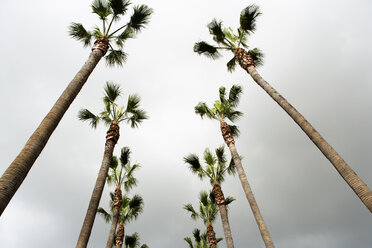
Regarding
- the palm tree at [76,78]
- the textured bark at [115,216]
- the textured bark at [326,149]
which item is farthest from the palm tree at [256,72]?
the textured bark at [115,216]

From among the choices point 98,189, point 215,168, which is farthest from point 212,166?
point 98,189

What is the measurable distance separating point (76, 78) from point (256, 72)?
802 cm

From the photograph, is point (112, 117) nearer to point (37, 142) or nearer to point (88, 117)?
point (88, 117)

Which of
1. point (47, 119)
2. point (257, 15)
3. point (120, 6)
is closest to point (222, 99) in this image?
point (257, 15)

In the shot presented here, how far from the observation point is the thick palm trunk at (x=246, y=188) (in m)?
11.9

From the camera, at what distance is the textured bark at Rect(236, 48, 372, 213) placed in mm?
5867

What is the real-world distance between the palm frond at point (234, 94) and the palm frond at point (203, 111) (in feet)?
5.69

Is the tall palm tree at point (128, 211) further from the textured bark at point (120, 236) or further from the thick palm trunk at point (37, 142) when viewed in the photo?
the thick palm trunk at point (37, 142)

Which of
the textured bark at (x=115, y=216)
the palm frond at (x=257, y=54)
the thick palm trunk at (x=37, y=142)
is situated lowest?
the thick palm trunk at (x=37, y=142)

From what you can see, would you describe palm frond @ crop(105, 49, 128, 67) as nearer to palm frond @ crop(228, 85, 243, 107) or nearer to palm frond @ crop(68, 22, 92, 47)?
palm frond @ crop(68, 22, 92, 47)

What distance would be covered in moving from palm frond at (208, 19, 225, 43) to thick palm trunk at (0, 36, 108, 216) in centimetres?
821

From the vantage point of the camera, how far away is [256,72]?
37.1 feet

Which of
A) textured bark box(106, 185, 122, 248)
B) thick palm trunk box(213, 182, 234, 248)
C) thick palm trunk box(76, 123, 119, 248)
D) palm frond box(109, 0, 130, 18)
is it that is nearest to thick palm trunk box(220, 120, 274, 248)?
thick palm trunk box(213, 182, 234, 248)

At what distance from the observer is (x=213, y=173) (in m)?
17.4
